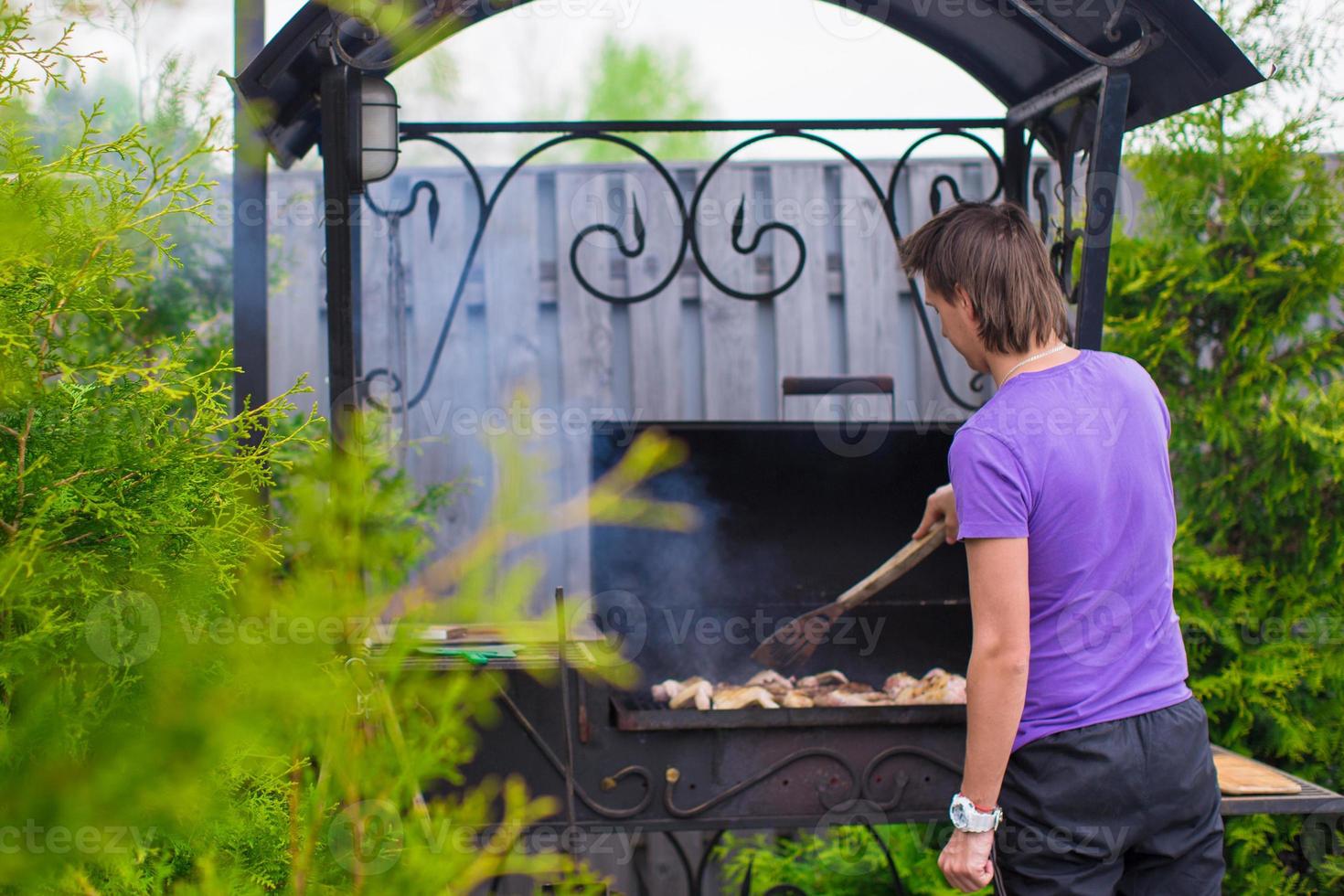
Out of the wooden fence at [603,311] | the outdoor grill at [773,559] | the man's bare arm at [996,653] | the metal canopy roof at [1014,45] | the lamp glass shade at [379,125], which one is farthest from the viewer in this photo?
the wooden fence at [603,311]

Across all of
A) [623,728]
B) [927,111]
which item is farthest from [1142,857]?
[927,111]

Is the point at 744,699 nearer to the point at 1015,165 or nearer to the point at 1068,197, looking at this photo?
the point at 1068,197

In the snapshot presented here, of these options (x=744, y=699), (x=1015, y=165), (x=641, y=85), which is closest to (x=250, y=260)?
(x=744, y=699)

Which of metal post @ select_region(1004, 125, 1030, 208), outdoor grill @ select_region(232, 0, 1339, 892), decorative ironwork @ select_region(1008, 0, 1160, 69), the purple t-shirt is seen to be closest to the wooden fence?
outdoor grill @ select_region(232, 0, 1339, 892)

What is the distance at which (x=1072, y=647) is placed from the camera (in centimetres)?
170

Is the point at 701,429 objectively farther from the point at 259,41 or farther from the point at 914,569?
the point at 259,41

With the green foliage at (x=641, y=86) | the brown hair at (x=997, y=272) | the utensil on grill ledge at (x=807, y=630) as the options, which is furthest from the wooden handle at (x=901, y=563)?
the green foliage at (x=641, y=86)

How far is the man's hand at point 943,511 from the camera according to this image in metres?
2.28

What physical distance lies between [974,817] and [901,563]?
89cm

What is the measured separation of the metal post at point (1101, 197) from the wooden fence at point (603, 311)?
1.74 m

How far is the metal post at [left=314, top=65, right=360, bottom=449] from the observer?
214 cm

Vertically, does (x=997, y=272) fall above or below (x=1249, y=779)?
above

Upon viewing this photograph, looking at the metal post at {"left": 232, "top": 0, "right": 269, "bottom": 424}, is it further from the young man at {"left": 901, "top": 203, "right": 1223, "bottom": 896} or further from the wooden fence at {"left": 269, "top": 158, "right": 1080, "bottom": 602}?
the young man at {"left": 901, "top": 203, "right": 1223, "bottom": 896}

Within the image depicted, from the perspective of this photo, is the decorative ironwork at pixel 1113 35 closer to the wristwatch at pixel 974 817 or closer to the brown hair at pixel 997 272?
the brown hair at pixel 997 272
